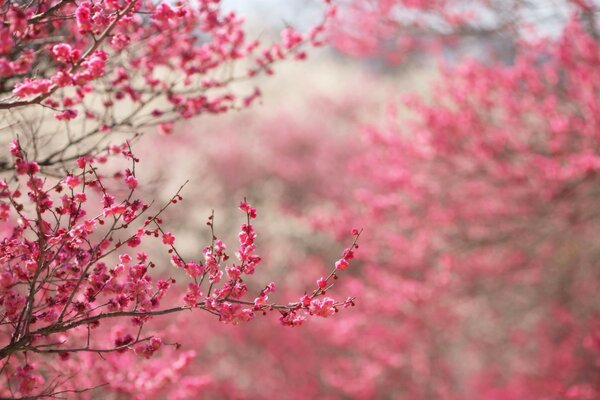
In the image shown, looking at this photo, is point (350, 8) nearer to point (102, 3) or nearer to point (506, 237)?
point (506, 237)

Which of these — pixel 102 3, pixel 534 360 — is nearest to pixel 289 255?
pixel 534 360

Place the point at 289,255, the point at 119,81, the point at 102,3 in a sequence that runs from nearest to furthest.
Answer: the point at 102,3
the point at 119,81
the point at 289,255

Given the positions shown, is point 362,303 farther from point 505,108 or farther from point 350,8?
point 350,8

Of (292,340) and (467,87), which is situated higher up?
(467,87)

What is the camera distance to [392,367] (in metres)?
10.4

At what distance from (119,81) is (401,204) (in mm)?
4977

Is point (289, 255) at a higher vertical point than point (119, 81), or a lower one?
lower

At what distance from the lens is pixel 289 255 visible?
505 inches

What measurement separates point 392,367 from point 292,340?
6.05 ft

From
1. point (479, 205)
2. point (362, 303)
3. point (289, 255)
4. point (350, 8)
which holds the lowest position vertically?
point (289, 255)

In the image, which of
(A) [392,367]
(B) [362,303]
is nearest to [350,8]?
(B) [362,303]

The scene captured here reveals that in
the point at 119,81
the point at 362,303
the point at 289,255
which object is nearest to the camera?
the point at 119,81

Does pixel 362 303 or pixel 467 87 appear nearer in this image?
pixel 467 87

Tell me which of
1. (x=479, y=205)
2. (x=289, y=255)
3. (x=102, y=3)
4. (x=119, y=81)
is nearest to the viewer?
(x=102, y=3)
